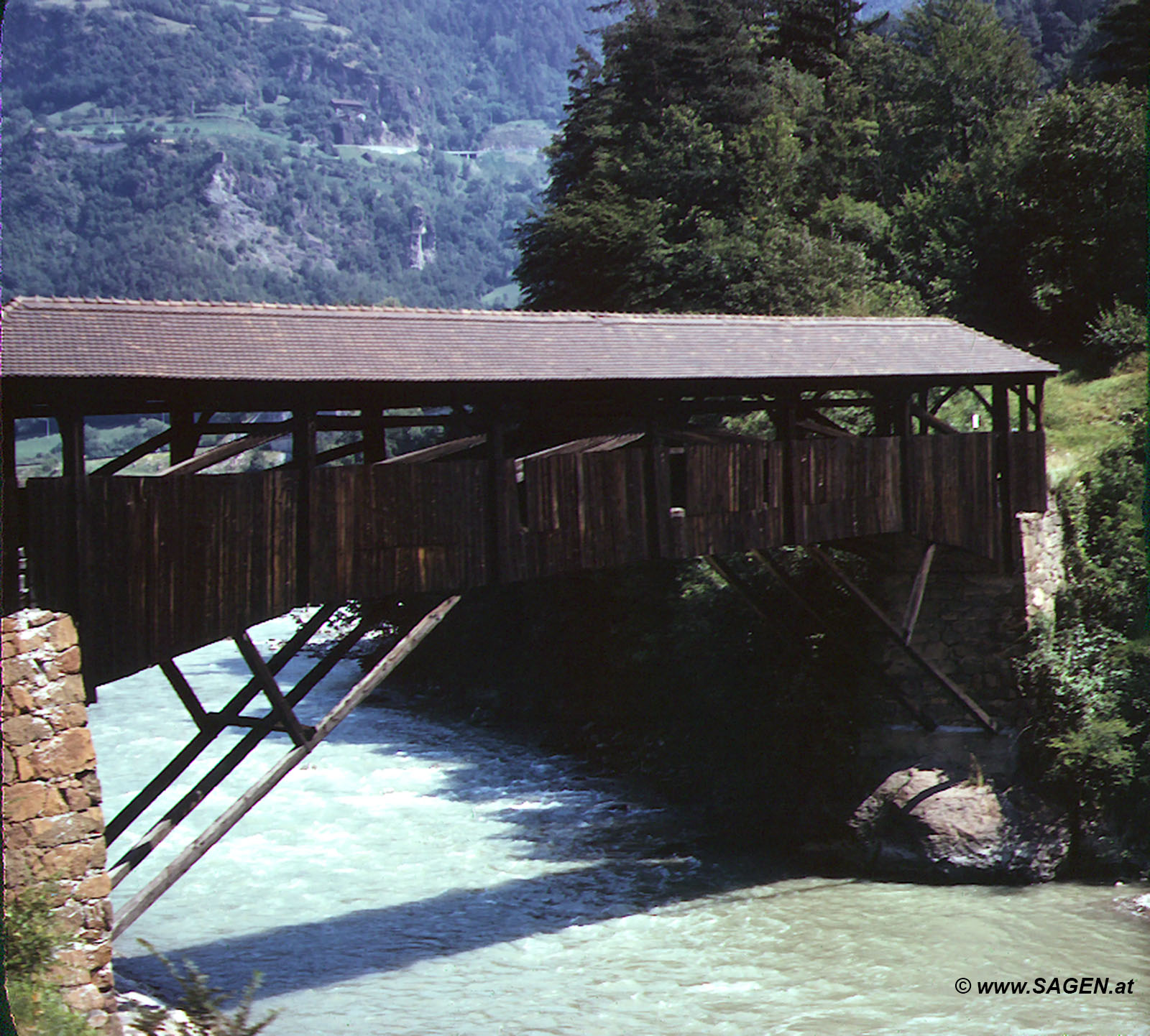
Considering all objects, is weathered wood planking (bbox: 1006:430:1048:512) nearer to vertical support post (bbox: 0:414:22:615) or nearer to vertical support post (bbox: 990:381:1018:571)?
vertical support post (bbox: 990:381:1018:571)

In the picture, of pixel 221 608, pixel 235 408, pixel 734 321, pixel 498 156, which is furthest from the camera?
pixel 498 156

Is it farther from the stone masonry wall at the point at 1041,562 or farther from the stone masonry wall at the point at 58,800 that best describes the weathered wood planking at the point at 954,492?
the stone masonry wall at the point at 58,800

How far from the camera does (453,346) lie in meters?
8.93

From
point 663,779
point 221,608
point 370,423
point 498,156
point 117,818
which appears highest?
point 498,156

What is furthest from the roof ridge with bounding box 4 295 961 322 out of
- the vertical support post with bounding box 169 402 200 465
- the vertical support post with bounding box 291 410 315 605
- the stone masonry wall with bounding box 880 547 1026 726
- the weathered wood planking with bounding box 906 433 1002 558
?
the stone masonry wall with bounding box 880 547 1026 726

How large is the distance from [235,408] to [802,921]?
635cm

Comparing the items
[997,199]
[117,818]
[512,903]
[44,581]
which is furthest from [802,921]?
[997,199]

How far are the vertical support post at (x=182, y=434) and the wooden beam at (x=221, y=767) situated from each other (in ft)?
5.25

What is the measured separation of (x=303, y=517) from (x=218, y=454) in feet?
2.63

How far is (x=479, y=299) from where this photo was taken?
101m

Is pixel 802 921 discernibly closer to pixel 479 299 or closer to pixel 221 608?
pixel 221 608

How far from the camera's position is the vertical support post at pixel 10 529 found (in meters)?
6.88

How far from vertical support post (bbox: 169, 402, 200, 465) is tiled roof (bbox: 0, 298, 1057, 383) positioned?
565 millimetres

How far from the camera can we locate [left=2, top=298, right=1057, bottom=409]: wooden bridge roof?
24.3ft
